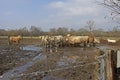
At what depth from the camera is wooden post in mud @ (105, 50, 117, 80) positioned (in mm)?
5438

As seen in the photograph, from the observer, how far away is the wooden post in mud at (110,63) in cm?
544

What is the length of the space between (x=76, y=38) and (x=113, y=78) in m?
38.1

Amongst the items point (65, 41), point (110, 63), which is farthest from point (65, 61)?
point (65, 41)

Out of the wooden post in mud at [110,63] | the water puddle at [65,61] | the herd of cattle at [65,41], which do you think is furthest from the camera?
the herd of cattle at [65,41]

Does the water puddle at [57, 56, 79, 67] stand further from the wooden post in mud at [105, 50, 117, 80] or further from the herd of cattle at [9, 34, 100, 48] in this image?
the herd of cattle at [9, 34, 100, 48]

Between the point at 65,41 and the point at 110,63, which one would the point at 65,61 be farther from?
the point at 65,41

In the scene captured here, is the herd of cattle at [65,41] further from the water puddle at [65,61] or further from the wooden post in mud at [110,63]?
the wooden post in mud at [110,63]

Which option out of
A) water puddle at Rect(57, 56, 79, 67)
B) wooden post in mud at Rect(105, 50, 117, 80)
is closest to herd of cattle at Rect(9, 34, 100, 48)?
water puddle at Rect(57, 56, 79, 67)

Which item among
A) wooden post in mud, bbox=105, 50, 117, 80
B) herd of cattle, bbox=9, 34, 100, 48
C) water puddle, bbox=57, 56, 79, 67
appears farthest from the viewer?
herd of cattle, bbox=9, 34, 100, 48

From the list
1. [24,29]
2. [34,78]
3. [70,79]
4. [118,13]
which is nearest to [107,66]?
[118,13]

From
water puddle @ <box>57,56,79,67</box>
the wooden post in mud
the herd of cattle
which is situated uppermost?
the wooden post in mud

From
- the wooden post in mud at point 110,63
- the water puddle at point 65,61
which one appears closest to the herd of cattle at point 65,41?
the water puddle at point 65,61

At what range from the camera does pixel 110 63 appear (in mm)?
5477

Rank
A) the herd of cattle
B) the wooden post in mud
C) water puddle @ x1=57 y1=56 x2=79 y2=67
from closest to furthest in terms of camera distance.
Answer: the wooden post in mud < water puddle @ x1=57 y1=56 x2=79 y2=67 < the herd of cattle
